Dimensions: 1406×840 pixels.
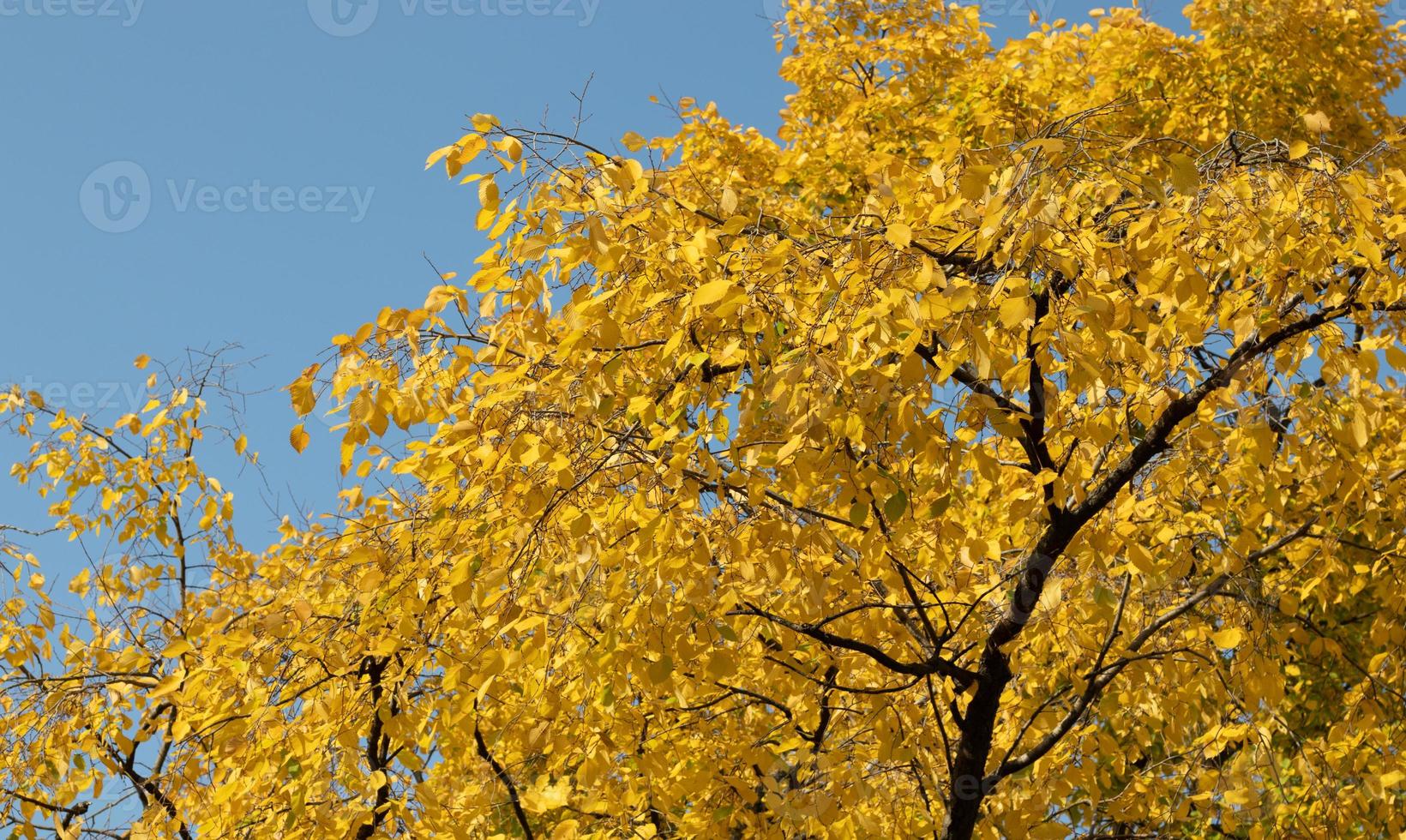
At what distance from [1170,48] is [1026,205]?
7.66 metres

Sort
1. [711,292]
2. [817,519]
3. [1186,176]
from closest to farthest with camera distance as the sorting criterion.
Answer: [711,292] → [1186,176] → [817,519]

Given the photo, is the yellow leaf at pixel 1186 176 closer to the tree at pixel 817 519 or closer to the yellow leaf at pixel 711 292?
the tree at pixel 817 519

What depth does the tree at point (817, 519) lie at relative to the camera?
299cm

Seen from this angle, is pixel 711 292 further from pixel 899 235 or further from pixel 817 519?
pixel 817 519

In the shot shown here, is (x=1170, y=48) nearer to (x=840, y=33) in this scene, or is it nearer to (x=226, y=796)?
(x=840, y=33)

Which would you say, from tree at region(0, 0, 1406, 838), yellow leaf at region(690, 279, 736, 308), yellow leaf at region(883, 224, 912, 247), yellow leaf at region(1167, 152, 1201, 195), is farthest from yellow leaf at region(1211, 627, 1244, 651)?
yellow leaf at region(690, 279, 736, 308)

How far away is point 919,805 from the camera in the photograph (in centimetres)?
469

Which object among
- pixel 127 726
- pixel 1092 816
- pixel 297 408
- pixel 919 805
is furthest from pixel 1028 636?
pixel 127 726

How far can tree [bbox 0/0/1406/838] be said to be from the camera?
299 cm

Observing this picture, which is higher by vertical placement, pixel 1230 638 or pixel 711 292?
A: pixel 711 292

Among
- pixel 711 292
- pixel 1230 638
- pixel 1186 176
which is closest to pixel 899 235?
pixel 711 292

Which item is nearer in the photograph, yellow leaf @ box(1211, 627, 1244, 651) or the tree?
the tree

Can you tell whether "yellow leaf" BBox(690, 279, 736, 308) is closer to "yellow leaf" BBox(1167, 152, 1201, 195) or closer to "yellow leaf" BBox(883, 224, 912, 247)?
"yellow leaf" BBox(883, 224, 912, 247)

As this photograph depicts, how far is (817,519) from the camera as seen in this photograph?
3662mm
